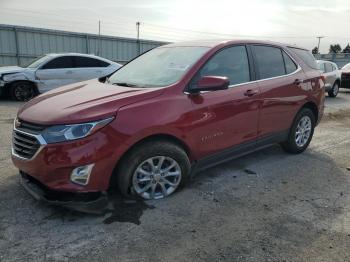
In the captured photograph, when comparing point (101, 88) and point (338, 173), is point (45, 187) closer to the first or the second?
point (101, 88)

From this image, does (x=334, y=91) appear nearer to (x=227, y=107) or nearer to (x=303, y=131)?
(x=303, y=131)

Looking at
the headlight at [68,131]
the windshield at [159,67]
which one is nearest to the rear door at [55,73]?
the windshield at [159,67]

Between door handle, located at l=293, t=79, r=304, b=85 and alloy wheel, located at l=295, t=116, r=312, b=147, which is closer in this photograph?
door handle, located at l=293, t=79, r=304, b=85

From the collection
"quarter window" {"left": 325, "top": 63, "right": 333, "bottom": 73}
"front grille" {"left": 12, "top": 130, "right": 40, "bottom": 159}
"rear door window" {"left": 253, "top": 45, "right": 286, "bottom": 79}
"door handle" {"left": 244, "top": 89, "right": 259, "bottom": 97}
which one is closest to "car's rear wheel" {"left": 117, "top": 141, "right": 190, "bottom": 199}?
"front grille" {"left": 12, "top": 130, "right": 40, "bottom": 159}

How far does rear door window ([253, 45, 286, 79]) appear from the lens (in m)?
5.12

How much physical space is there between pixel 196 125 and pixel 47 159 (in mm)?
1608

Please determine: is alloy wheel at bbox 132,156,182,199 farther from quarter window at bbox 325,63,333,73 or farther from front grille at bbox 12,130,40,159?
quarter window at bbox 325,63,333,73

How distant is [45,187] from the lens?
369cm

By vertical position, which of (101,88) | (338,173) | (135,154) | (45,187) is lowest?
(338,173)

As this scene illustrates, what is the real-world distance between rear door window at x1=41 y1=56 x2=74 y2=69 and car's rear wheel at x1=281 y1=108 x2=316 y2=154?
8120mm

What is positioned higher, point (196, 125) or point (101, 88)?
point (101, 88)

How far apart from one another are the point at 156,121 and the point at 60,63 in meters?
8.83

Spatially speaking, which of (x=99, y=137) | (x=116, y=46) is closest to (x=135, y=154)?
(x=99, y=137)

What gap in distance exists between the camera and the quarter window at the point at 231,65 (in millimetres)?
4473
